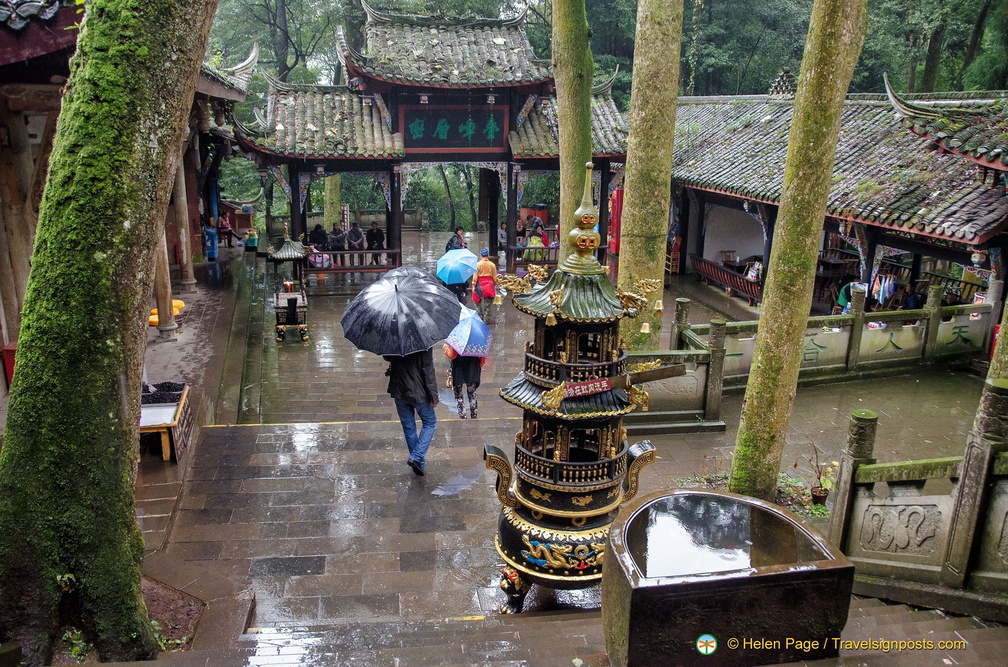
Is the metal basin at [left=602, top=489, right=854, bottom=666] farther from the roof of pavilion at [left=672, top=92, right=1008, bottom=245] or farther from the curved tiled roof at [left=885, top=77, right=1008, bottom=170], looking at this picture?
the roof of pavilion at [left=672, top=92, right=1008, bottom=245]

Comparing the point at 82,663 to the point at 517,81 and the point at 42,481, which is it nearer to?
the point at 42,481

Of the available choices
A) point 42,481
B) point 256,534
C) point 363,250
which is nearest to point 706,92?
point 363,250

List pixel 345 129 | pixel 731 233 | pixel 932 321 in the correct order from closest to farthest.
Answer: pixel 932 321 → pixel 345 129 → pixel 731 233

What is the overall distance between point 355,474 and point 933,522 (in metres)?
4.90

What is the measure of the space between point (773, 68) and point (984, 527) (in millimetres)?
27219

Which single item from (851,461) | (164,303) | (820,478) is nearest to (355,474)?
(851,461)

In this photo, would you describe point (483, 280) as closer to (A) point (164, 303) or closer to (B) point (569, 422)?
(A) point (164, 303)

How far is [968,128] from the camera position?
999 cm

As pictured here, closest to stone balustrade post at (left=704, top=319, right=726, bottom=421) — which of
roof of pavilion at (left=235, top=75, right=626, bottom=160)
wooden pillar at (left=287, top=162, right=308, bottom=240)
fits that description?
roof of pavilion at (left=235, top=75, right=626, bottom=160)

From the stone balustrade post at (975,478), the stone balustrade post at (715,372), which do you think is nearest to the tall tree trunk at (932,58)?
the stone balustrade post at (715,372)

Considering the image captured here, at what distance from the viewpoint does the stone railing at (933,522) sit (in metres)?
4.45

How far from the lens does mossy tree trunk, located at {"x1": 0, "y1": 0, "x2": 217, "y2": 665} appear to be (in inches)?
147

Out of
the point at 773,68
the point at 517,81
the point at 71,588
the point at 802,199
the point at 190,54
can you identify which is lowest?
the point at 71,588

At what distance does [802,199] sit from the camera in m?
6.18
